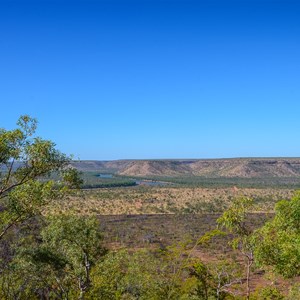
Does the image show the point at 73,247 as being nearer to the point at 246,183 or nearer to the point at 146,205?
the point at 146,205

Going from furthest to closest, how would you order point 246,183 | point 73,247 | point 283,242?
point 246,183
point 73,247
point 283,242

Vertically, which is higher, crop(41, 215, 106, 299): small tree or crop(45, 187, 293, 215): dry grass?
crop(41, 215, 106, 299): small tree

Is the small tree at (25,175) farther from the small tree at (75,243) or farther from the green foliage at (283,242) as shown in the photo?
the green foliage at (283,242)

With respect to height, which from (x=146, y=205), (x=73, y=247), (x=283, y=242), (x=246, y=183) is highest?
(x=283, y=242)

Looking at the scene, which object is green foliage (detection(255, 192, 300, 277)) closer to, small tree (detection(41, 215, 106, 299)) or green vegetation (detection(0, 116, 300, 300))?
green vegetation (detection(0, 116, 300, 300))

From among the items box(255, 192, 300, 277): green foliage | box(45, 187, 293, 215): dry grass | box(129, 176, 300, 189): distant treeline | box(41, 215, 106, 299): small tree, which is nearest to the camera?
box(255, 192, 300, 277): green foliage

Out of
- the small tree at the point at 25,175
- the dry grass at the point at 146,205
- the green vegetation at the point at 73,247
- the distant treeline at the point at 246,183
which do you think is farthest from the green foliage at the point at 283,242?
the distant treeline at the point at 246,183

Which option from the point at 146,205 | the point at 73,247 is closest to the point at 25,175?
the point at 73,247

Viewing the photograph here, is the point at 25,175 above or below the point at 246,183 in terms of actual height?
above

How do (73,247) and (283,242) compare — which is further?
(73,247)

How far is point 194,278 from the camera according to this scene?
20.1 metres

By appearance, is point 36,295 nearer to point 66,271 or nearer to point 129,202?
point 66,271

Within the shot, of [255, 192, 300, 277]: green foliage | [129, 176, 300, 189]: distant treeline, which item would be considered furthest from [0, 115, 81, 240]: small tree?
[129, 176, 300, 189]: distant treeline

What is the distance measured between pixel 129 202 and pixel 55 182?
64.6 metres
